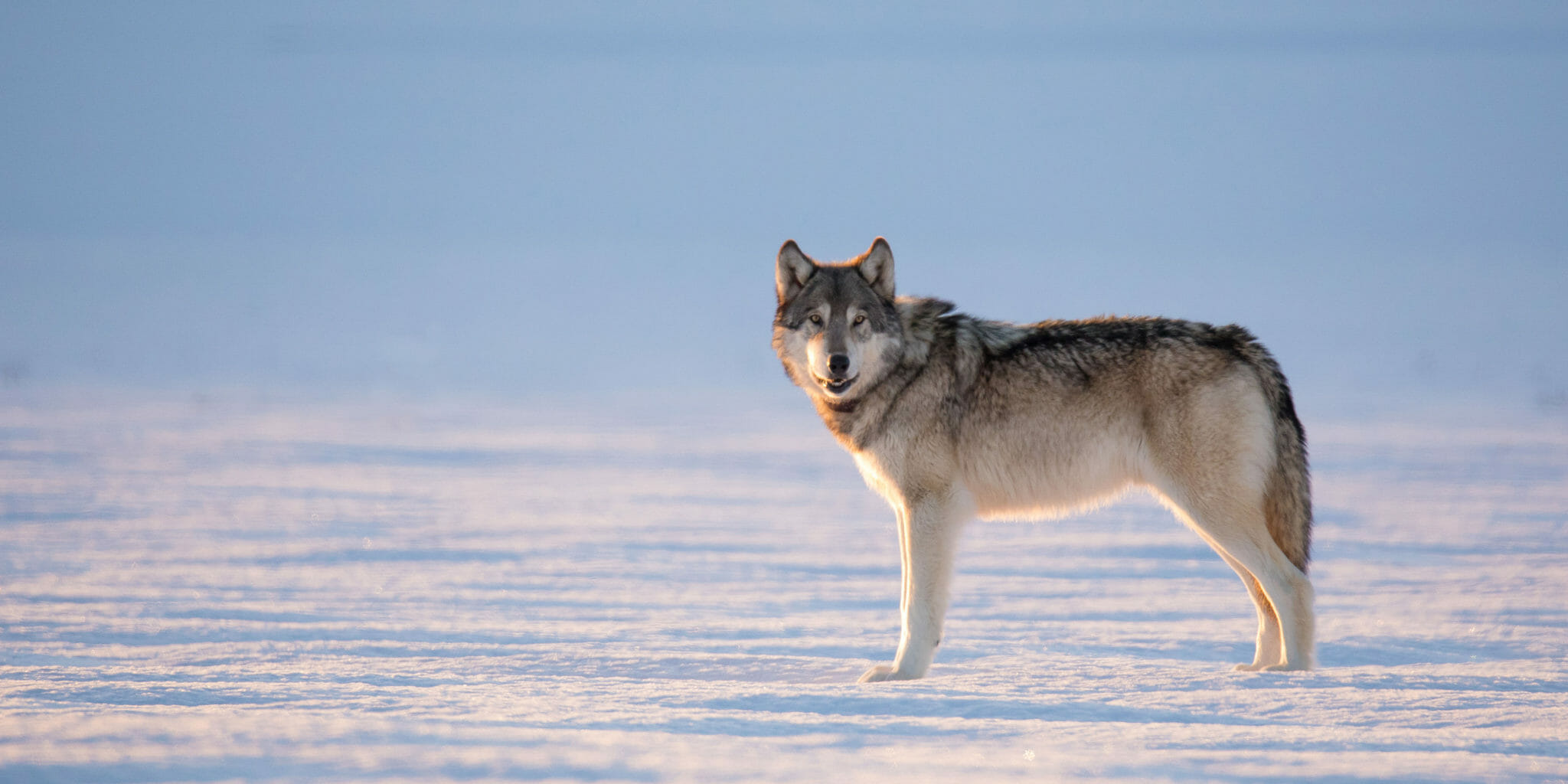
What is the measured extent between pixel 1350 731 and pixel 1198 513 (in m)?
1.22

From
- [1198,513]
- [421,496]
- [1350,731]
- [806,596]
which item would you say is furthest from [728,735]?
[421,496]

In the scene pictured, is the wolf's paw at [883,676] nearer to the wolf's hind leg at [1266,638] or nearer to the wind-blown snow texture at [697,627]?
the wind-blown snow texture at [697,627]

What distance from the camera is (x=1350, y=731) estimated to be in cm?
386

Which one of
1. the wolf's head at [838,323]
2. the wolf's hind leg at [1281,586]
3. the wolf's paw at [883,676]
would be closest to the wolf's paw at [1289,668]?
the wolf's hind leg at [1281,586]

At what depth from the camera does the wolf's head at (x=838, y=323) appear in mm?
5125

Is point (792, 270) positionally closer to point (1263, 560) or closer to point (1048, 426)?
point (1048, 426)

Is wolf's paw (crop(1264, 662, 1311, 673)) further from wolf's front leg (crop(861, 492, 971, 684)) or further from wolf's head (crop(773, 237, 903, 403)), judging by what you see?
wolf's head (crop(773, 237, 903, 403))

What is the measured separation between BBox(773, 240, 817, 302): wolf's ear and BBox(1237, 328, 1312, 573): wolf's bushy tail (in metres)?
1.73

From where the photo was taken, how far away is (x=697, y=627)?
20.5ft

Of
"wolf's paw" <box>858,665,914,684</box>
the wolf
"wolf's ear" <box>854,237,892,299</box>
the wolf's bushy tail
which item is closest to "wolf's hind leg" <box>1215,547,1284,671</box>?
the wolf

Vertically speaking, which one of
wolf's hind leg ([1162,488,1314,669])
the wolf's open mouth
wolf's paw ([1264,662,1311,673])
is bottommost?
wolf's paw ([1264,662,1311,673])

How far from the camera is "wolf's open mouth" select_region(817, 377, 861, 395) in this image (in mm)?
5121

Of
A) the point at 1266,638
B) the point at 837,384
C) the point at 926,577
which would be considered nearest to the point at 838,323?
the point at 837,384

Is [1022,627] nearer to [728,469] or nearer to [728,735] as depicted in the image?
[728,735]
